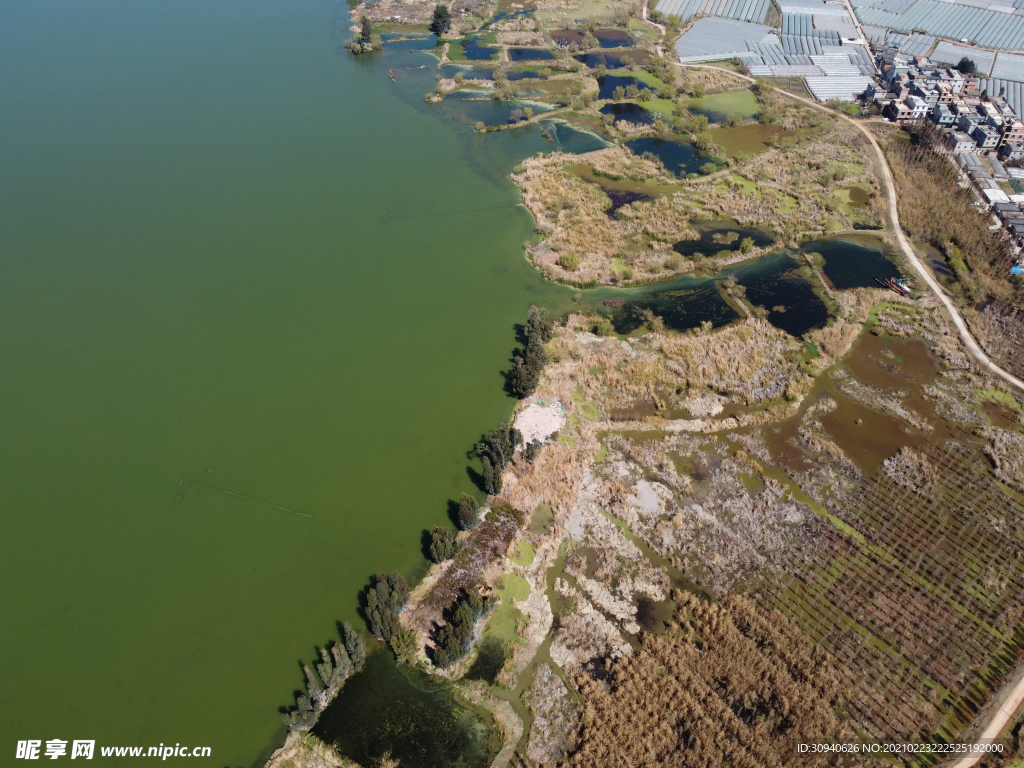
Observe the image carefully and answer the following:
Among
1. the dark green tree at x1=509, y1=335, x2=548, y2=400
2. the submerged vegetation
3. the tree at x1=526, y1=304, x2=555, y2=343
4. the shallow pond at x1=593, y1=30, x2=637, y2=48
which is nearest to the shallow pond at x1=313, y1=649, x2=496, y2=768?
the submerged vegetation

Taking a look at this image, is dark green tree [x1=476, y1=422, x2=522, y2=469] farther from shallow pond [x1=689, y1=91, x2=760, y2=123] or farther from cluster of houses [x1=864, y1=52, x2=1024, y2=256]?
shallow pond [x1=689, y1=91, x2=760, y2=123]

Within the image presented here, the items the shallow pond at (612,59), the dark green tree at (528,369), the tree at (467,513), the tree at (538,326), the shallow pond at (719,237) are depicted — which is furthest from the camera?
the shallow pond at (612,59)

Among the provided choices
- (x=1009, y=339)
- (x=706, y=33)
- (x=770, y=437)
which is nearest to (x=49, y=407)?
(x=770, y=437)

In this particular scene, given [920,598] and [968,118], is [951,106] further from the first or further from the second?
[920,598]

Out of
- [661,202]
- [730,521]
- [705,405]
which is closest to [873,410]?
[705,405]

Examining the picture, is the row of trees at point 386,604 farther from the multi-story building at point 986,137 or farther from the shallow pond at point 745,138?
the multi-story building at point 986,137

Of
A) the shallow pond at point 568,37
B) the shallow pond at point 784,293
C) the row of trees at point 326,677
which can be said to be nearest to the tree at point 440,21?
the shallow pond at point 568,37
